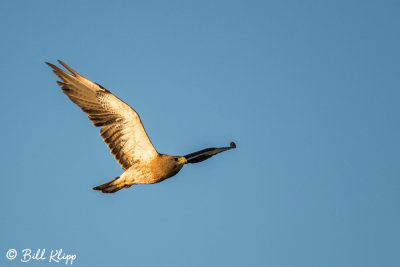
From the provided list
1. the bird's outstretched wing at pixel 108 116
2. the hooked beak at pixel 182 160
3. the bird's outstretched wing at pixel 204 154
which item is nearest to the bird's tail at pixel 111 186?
the bird's outstretched wing at pixel 108 116

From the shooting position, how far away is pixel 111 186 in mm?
14195

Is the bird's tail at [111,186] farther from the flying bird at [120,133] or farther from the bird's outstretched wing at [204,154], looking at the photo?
the bird's outstretched wing at [204,154]

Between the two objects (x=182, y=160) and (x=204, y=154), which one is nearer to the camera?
(x=182, y=160)

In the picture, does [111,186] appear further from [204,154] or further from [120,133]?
[204,154]

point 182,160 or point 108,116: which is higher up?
point 108,116

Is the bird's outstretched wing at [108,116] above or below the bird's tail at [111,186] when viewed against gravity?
above

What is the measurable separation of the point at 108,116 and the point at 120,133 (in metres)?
0.47

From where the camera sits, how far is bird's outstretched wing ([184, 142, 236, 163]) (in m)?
14.5

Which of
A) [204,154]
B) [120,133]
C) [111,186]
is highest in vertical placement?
[120,133]

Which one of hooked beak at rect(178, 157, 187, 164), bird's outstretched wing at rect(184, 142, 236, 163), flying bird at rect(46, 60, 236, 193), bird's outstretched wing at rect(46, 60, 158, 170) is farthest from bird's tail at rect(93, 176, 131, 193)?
bird's outstretched wing at rect(184, 142, 236, 163)

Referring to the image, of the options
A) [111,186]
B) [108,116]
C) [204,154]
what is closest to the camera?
[108,116]

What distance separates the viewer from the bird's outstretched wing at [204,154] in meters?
14.5

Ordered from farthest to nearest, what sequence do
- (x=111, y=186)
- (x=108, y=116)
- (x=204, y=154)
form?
(x=204, y=154) → (x=111, y=186) → (x=108, y=116)

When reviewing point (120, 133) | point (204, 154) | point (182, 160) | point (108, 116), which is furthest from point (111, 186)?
point (204, 154)
